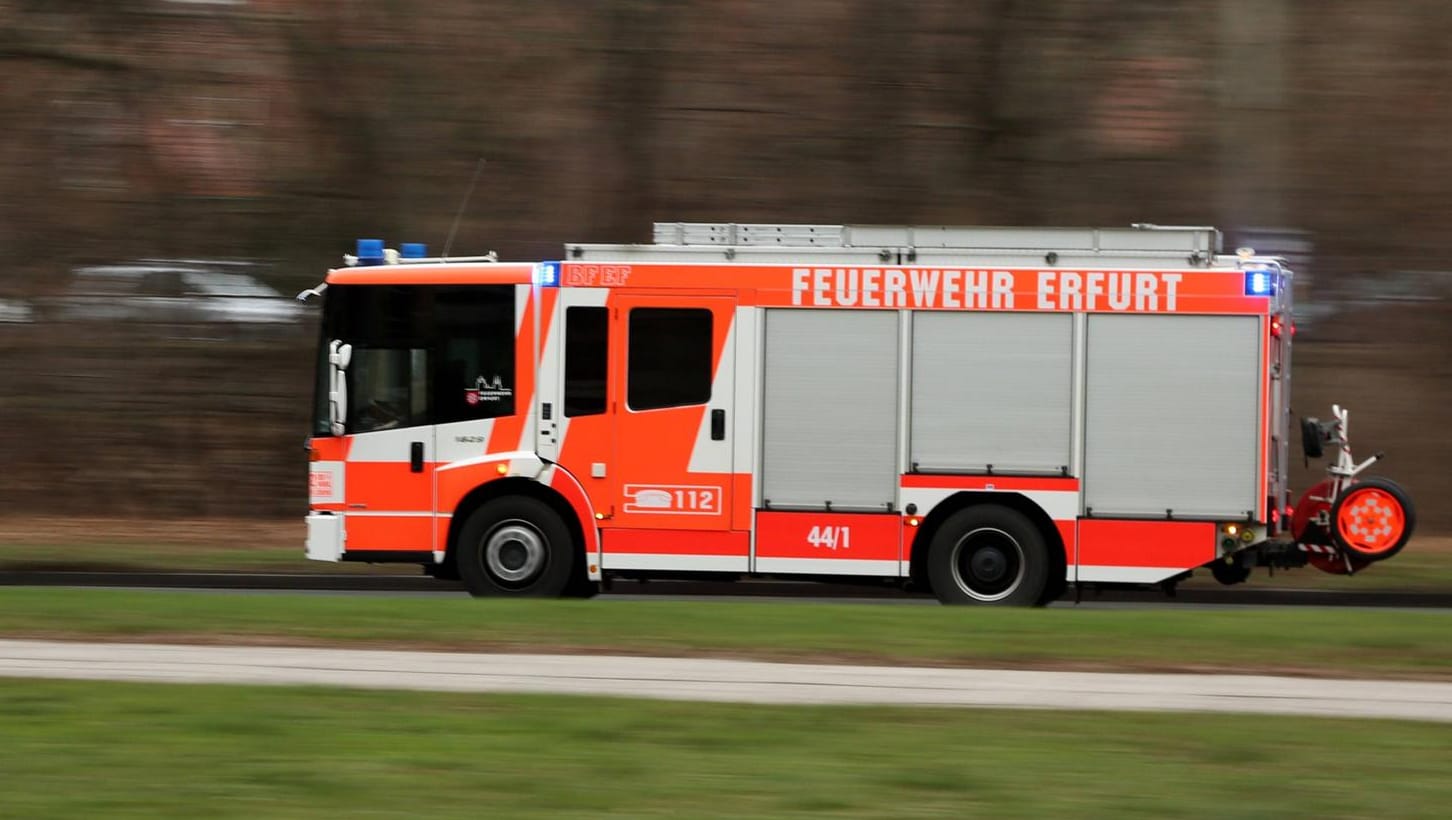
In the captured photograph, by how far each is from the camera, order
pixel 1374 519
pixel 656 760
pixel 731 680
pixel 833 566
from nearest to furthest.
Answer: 1. pixel 656 760
2. pixel 731 680
3. pixel 1374 519
4. pixel 833 566

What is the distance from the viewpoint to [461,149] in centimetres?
2566

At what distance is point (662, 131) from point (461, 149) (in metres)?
2.81

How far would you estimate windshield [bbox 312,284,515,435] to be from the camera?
1461 cm

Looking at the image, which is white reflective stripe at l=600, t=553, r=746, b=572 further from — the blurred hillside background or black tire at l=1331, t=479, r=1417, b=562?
the blurred hillside background

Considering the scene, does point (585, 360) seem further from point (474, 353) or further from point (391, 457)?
point (391, 457)

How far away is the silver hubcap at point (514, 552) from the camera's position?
14594mm

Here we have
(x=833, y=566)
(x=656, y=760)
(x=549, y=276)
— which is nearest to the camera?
(x=656, y=760)

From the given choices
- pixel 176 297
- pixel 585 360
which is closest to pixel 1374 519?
pixel 585 360

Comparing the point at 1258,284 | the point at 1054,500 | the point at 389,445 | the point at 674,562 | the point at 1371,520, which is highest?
the point at 1258,284

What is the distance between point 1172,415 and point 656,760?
769 centimetres

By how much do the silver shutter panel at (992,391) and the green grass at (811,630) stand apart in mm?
1791

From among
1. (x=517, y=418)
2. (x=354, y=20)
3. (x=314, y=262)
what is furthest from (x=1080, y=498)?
(x=354, y=20)

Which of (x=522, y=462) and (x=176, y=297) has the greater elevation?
(x=176, y=297)

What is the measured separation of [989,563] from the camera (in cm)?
1409
